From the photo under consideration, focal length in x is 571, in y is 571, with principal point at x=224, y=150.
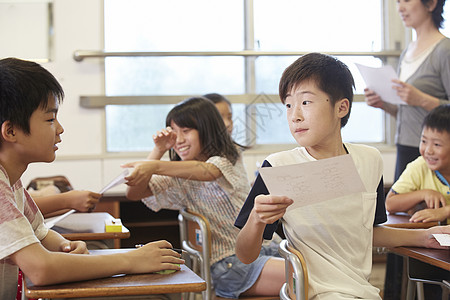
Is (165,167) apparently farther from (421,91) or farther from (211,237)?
(421,91)

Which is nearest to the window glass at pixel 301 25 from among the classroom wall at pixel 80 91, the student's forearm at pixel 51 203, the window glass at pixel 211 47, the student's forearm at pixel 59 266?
the window glass at pixel 211 47

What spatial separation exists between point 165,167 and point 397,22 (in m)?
2.91

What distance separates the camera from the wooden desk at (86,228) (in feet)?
5.69

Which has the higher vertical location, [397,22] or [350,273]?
[397,22]

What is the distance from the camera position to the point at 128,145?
407 centimetres

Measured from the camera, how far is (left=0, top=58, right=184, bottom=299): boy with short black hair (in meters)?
1.11

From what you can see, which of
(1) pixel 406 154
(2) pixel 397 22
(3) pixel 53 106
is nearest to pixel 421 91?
(1) pixel 406 154

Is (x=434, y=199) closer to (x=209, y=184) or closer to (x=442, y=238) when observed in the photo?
(x=442, y=238)

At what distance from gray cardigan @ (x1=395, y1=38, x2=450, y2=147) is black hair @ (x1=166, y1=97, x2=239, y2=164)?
818mm

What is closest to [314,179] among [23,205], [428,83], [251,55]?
[23,205]

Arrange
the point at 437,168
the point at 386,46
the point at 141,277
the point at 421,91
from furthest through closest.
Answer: the point at 386,46 → the point at 421,91 → the point at 437,168 → the point at 141,277

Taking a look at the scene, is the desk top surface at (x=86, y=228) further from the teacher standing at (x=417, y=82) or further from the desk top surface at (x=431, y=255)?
the teacher standing at (x=417, y=82)

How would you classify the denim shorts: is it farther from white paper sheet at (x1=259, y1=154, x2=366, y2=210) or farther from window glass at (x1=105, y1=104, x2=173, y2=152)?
window glass at (x1=105, y1=104, x2=173, y2=152)

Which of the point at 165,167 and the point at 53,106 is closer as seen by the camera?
the point at 53,106
